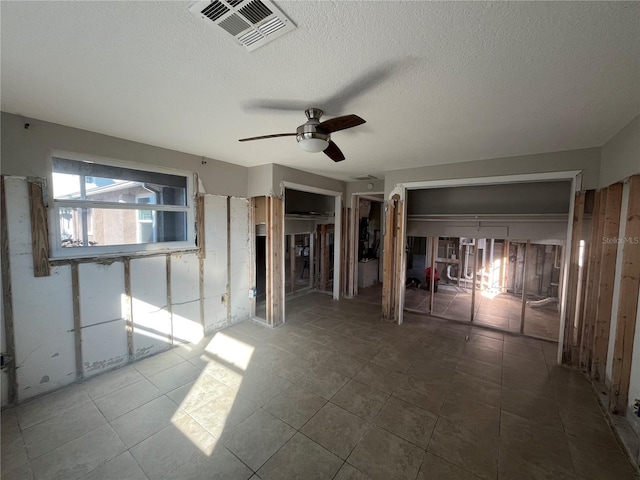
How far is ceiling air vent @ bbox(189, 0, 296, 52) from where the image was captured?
3.57 feet

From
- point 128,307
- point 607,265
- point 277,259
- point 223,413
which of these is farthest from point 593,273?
point 128,307

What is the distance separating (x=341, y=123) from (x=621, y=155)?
2.68 meters

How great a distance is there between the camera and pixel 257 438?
6.50 ft

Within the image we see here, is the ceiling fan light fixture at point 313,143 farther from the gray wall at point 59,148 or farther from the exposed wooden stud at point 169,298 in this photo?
the exposed wooden stud at point 169,298

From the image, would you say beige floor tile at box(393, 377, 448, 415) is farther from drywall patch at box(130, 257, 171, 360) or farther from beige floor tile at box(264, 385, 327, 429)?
drywall patch at box(130, 257, 171, 360)

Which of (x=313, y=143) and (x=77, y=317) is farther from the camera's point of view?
(x=77, y=317)

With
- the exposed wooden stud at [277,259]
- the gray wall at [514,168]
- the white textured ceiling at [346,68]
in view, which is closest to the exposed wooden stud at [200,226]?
the exposed wooden stud at [277,259]

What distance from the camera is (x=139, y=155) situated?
2986mm

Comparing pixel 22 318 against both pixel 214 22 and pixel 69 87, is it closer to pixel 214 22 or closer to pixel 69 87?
pixel 69 87

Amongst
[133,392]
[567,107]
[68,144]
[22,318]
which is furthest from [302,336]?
[567,107]

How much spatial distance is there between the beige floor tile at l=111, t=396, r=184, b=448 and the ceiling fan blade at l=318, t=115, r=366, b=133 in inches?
106

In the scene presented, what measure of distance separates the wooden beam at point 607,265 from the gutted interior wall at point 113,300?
4399 millimetres

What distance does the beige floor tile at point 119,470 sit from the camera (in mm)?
1669

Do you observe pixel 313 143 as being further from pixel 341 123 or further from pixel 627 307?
pixel 627 307
